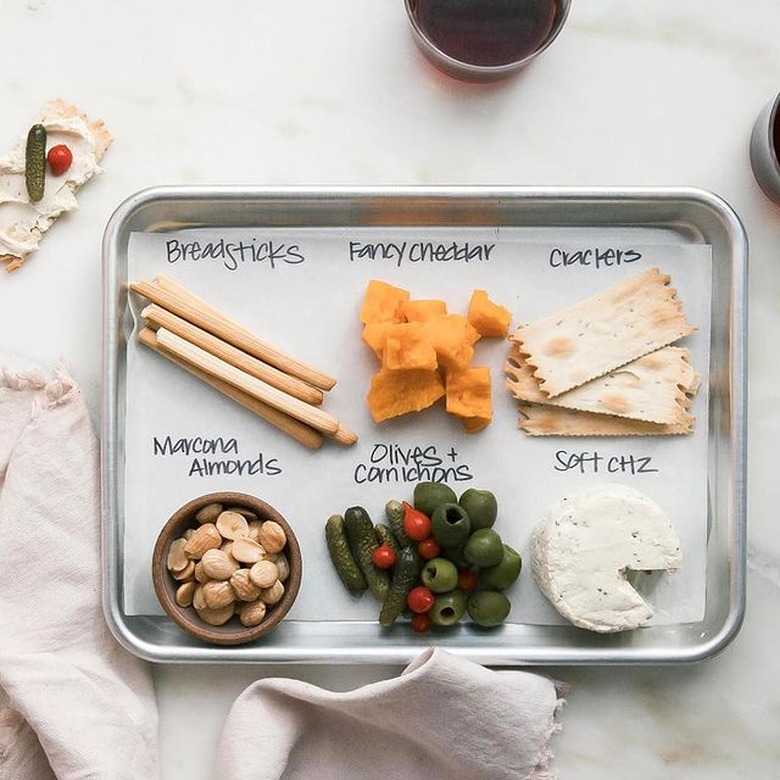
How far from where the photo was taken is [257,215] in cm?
119

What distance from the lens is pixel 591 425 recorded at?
1176 millimetres

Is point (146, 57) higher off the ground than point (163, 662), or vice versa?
point (146, 57)

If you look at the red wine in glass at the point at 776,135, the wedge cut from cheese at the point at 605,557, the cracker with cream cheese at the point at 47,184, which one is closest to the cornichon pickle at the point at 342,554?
the wedge cut from cheese at the point at 605,557

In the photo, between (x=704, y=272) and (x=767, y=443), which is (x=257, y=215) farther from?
(x=767, y=443)

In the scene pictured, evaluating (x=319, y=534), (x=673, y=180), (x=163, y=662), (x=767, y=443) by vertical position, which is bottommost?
(x=163, y=662)

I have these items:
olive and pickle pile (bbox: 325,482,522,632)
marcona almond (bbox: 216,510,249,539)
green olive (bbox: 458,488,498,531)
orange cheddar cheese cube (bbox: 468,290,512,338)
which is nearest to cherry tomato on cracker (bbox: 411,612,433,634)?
olive and pickle pile (bbox: 325,482,522,632)

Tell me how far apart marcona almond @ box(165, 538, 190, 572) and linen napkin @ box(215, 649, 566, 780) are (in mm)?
164

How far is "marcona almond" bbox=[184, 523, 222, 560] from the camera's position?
111 cm

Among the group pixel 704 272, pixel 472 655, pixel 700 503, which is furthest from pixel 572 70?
pixel 472 655

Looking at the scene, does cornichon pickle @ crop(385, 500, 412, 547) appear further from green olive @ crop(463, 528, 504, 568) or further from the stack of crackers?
the stack of crackers

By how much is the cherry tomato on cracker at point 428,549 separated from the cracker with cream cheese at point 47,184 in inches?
21.9

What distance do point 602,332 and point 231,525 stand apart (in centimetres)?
46

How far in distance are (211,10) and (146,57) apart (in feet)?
0.31

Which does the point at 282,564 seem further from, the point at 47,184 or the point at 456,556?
the point at 47,184
